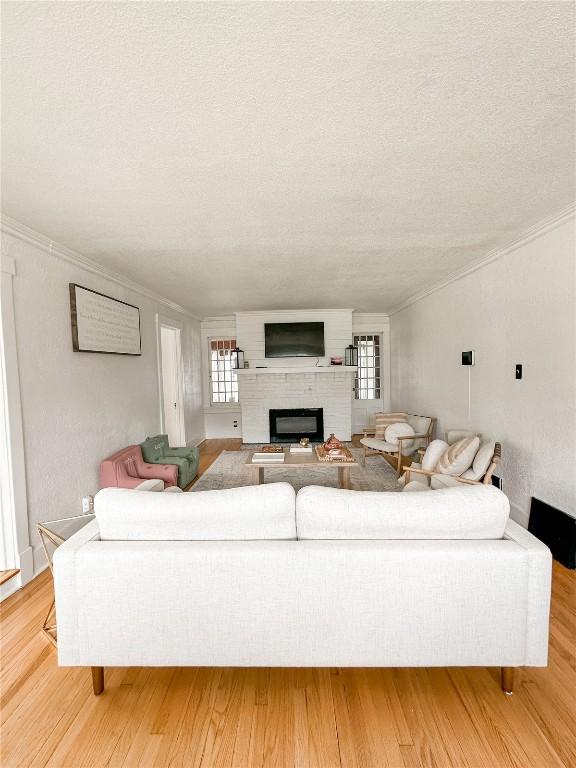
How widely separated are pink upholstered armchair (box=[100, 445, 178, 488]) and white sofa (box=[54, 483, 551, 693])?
2117 millimetres

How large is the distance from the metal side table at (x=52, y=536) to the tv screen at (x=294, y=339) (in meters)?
5.15

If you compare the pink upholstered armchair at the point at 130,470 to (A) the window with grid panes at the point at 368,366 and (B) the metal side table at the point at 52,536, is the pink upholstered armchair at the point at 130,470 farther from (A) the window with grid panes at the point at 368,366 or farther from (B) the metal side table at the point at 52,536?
(A) the window with grid panes at the point at 368,366

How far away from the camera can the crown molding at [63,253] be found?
8.70 ft

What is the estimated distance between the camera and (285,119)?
5.29 feet

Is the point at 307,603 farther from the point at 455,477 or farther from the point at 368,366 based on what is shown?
the point at 368,366

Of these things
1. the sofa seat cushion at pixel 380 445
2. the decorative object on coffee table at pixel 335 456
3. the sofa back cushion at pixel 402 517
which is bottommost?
the sofa seat cushion at pixel 380 445

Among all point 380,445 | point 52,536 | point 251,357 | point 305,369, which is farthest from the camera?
point 251,357

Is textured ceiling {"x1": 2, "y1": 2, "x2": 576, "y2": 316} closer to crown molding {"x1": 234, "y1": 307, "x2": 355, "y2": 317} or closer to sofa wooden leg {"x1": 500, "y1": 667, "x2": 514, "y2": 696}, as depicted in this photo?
sofa wooden leg {"x1": 500, "y1": 667, "x2": 514, "y2": 696}

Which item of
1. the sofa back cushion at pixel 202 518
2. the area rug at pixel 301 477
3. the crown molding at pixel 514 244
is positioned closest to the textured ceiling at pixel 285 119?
the crown molding at pixel 514 244

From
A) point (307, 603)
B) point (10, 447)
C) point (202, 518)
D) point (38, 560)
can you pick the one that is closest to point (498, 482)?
Result: point (307, 603)

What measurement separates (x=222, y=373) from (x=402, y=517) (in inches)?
269

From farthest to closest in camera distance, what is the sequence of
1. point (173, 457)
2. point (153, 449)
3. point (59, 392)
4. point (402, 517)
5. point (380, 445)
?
point (380, 445) → point (173, 457) → point (153, 449) → point (59, 392) → point (402, 517)

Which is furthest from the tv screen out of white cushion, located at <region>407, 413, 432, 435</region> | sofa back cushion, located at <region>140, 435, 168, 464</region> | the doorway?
sofa back cushion, located at <region>140, 435, 168, 464</region>

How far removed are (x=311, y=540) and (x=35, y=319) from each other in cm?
264
